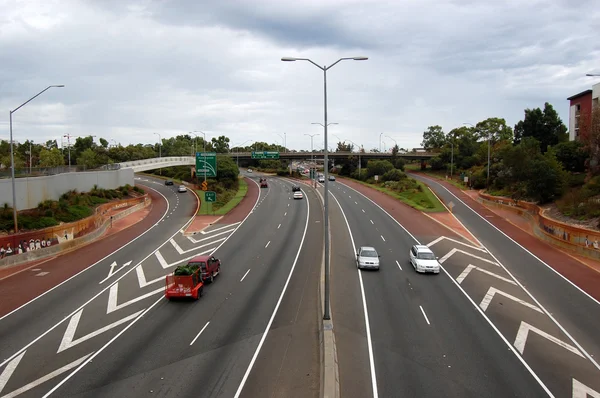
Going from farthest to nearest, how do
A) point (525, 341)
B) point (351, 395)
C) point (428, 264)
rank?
point (428, 264) < point (525, 341) < point (351, 395)

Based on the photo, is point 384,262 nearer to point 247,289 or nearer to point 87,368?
point 247,289

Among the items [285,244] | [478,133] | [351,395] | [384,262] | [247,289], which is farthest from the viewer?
[478,133]

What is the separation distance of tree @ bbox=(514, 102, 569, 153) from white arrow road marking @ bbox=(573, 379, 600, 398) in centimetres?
7583

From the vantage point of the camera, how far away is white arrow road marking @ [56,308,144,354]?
1761 centimetres

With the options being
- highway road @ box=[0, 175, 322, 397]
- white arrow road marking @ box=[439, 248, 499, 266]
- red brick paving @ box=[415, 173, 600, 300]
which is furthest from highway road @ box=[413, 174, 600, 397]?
highway road @ box=[0, 175, 322, 397]

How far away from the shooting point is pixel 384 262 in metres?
31.5

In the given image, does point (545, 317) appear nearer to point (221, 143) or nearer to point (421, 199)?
point (421, 199)

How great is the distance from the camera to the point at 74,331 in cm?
1902

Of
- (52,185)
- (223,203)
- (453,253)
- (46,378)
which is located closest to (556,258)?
(453,253)

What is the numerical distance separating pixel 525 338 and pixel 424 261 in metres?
10.5

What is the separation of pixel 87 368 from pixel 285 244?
23324 millimetres

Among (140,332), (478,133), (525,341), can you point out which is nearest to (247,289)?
(140,332)

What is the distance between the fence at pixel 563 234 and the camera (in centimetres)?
3175

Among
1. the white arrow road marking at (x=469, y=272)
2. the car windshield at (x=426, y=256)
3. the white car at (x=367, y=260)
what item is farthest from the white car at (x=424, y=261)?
the white car at (x=367, y=260)
